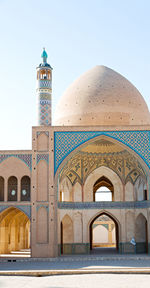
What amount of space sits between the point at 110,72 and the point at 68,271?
374 inches

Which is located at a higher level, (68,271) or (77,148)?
(77,148)

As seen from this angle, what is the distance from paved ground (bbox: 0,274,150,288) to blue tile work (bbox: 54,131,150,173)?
540 cm

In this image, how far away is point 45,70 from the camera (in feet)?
49.4

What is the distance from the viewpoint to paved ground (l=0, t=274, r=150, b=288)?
286 inches

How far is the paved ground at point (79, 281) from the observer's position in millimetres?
7274

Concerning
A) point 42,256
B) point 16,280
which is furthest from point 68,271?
point 42,256

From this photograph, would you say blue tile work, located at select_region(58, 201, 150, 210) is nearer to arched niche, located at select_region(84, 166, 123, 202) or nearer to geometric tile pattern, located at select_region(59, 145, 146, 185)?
arched niche, located at select_region(84, 166, 123, 202)

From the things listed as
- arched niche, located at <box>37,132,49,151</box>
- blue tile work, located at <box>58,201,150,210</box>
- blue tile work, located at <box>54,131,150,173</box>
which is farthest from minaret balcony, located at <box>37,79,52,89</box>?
blue tile work, located at <box>58,201,150,210</box>

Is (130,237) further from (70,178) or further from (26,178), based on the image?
(26,178)

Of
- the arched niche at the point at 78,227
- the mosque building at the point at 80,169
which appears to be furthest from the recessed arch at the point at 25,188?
the arched niche at the point at 78,227

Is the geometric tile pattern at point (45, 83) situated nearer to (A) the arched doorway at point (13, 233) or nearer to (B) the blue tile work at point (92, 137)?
(B) the blue tile work at point (92, 137)

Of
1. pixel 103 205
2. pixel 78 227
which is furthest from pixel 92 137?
pixel 78 227

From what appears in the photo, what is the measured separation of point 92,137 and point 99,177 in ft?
10.0

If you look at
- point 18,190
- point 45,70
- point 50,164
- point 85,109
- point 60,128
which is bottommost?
point 18,190
